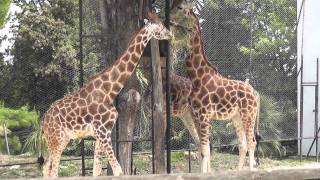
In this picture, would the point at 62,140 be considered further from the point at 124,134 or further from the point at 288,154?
the point at 288,154

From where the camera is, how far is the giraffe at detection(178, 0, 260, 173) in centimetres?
636

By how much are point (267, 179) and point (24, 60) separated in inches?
382

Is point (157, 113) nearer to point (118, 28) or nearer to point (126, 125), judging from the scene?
point (126, 125)

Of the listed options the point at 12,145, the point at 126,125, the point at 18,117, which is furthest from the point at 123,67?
the point at 18,117

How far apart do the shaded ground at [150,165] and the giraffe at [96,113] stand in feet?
11.6

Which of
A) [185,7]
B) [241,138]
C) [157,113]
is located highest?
[185,7]

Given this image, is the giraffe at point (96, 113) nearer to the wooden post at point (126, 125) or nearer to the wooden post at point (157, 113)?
the wooden post at point (157, 113)

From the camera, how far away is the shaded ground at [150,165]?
31.7ft

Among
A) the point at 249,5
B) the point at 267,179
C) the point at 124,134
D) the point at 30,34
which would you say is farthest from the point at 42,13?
the point at 267,179

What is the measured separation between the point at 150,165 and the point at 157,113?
12.7ft

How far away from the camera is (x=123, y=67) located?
236 inches

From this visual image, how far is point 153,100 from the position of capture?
6285mm

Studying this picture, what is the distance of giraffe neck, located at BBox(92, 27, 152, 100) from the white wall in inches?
197

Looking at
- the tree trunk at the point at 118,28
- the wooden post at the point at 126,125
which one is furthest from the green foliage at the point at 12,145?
the wooden post at the point at 126,125
